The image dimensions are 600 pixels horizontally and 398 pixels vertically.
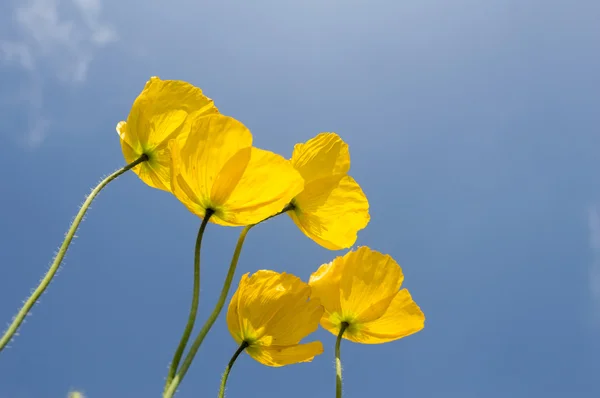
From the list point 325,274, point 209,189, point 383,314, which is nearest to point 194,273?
point 209,189

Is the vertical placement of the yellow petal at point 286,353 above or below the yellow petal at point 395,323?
below

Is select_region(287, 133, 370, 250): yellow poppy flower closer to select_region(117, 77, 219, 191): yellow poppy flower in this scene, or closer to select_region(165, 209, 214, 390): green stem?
select_region(117, 77, 219, 191): yellow poppy flower

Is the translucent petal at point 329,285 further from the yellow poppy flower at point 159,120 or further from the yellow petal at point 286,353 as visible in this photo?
the yellow poppy flower at point 159,120

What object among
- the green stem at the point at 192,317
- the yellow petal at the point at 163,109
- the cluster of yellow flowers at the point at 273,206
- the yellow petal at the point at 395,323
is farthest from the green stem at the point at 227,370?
the yellow petal at the point at 163,109

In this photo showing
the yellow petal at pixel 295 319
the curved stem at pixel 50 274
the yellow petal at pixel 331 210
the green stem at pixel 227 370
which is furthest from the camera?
the yellow petal at pixel 331 210

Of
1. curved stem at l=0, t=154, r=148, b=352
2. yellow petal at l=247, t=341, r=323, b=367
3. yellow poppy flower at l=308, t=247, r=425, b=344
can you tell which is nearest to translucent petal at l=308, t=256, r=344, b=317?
yellow poppy flower at l=308, t=247, r=425, b=344

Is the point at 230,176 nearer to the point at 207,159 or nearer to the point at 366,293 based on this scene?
the point at 207,159

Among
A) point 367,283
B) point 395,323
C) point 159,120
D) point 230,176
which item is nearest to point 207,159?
point 230,176
